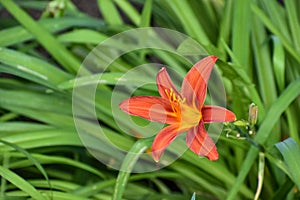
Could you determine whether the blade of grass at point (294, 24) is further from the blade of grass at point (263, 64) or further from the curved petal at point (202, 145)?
the curved petal at point (202, 145)

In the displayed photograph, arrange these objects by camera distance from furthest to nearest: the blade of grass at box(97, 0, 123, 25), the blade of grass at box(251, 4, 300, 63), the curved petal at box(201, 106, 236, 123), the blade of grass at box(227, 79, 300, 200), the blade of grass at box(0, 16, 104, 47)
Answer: the blade of grass at box(97, 0, 123, 25) → the blade of grass at box(0, 16, 104, 47) → the blade of grass at box(251, 4, 300, 63) → the blade of grass at box(227, 79, 300, 200) → the curved petal at box(201, 106, 236, 123)

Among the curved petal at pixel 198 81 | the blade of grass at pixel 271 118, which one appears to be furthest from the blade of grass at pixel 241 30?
the curved petal at pixel 198 81

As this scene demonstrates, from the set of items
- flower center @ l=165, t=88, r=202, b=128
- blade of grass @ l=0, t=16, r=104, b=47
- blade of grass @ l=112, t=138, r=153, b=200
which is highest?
blade of grass @ l=0, t=16, r=104, b=47

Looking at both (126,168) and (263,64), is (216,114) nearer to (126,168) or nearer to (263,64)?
(126,168)

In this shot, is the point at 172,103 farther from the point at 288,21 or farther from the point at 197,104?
the point at 288,21

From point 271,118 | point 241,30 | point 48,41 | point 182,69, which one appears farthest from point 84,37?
point 271,118

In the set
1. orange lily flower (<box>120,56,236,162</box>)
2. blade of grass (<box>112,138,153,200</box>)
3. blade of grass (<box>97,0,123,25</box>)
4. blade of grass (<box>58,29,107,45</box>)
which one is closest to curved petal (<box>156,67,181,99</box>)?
orange lily flower (<box>120,56,236,162</box>)

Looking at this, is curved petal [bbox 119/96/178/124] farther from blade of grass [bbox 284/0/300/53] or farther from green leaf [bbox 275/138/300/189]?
blade of grass [bbox 284/0/300/53]
